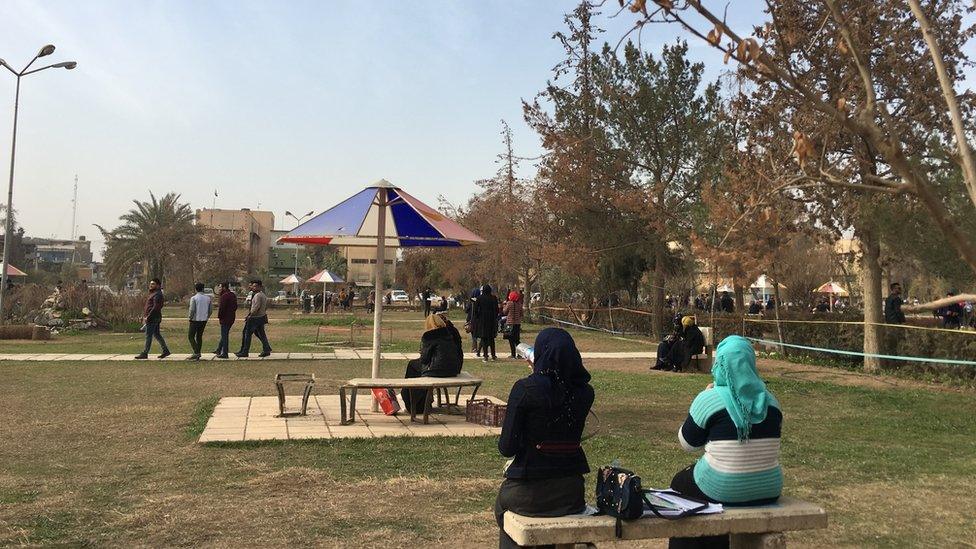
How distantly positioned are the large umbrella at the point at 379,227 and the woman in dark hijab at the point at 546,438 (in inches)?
216

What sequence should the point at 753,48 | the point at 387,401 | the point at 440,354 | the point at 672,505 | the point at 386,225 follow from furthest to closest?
the point at 386,225
the point at 387,401
the point at 440,354
the point at 672,505
the point at 753,48

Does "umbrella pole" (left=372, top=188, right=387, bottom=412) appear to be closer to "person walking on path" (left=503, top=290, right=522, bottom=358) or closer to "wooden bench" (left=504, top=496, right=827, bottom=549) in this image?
"wooden bench" (left=504, top=496, right=827, bottom=549)

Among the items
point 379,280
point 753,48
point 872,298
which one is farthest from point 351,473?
point 872,298

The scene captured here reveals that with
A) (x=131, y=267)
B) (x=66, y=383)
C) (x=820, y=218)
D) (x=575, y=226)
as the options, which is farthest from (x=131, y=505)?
(x=131, y=267)

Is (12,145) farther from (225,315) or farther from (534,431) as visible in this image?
(534,431)

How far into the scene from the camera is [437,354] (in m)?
8.94

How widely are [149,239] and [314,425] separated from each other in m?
48.5

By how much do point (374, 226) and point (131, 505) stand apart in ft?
17.5

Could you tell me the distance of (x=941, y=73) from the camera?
354 cm

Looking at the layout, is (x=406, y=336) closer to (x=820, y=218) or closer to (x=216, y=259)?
(x=820, y=218)

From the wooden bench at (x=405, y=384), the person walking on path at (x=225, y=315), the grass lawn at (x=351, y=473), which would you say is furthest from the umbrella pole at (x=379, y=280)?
the person walking on path at (x=225, y=315)

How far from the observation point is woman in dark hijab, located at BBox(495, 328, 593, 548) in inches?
143

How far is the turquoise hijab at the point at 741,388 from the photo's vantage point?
3.71m

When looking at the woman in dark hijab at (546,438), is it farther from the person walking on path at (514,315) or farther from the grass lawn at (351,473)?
the person walking on path at (514,315)
